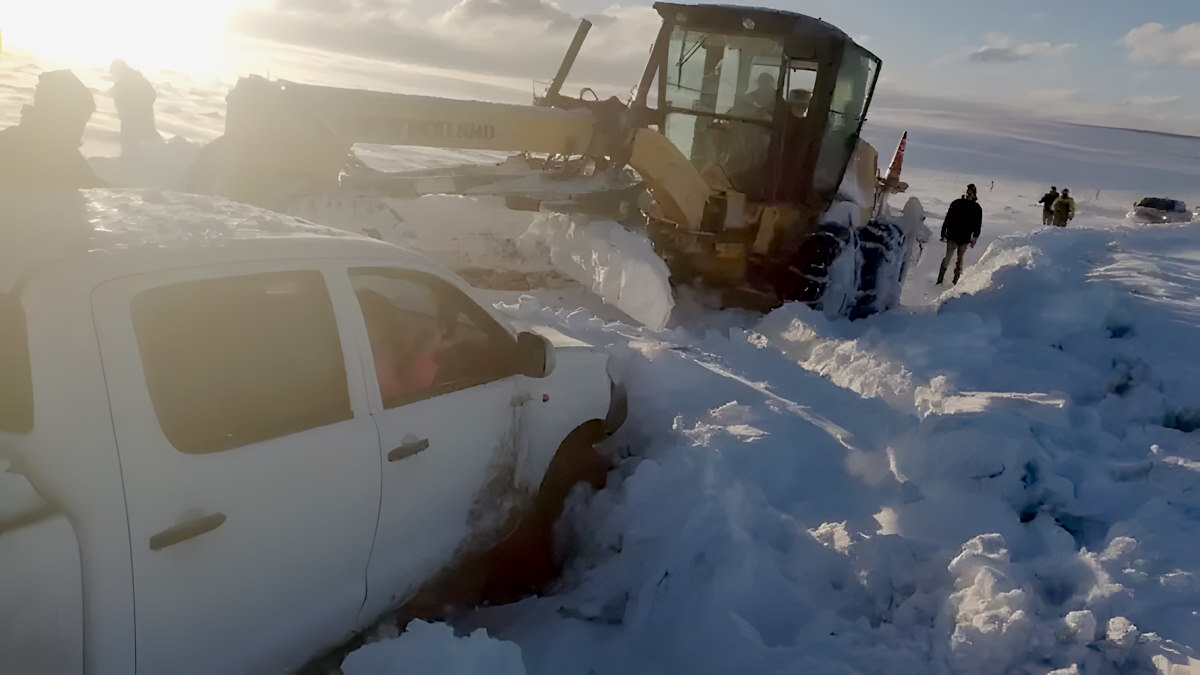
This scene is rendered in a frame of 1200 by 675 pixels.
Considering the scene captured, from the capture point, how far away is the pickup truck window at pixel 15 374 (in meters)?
2.20

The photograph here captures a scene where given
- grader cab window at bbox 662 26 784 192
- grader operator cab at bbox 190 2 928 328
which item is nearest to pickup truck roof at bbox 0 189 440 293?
grader operator cab at bbox 190 2 928 328

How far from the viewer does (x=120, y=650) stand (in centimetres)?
227

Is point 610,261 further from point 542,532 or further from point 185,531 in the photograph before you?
point 185,531

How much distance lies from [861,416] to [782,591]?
2.35m

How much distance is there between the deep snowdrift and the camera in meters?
3.50

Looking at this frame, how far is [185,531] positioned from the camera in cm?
241

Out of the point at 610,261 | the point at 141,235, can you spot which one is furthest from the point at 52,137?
the point at 610,261

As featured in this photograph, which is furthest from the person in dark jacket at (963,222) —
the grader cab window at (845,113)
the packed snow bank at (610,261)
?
the packed snow bank at (610,261)

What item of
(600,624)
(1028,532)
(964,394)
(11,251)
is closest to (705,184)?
(964,394)

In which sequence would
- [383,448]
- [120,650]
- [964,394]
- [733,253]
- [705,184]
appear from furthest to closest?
1. [733,253]
2. [705,184]
3. [964,394]
4. [383,448]
5. [120,650]

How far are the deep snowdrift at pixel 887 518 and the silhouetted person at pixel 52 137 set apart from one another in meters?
3.30

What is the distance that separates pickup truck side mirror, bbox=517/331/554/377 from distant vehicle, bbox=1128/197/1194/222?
31.0m

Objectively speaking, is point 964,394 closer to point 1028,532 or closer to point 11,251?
point 1028,532

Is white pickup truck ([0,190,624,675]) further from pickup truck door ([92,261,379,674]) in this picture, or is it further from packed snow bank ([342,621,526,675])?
packed snow bank ([342,621,526,675])
